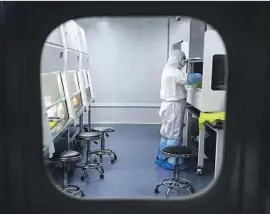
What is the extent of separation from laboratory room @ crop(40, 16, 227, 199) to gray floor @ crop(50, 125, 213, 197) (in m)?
0.01

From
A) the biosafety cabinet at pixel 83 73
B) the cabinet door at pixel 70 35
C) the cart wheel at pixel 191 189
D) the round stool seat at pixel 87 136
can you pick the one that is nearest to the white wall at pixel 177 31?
the biosafety cabinet at pixel 83 73

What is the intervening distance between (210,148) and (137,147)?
121 cm

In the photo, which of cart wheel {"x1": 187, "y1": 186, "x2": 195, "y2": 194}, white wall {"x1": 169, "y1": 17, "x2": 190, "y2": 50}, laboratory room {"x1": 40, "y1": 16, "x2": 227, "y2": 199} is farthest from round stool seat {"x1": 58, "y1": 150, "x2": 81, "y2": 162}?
white wall {"x1": 169, "y1": 17, "x2": 190, "y2": 50}

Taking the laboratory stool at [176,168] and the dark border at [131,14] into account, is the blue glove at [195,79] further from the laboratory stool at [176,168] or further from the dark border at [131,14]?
the dark border at [131,14]

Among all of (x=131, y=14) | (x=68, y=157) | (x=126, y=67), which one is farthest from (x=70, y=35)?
(x=126, y=67)

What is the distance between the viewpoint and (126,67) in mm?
7340

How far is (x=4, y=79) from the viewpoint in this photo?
771mm

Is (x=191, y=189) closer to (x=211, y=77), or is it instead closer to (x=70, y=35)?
(x=211, y=77)

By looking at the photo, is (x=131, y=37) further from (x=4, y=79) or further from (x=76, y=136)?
(x=4, y=79)

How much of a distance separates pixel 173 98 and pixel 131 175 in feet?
3.58

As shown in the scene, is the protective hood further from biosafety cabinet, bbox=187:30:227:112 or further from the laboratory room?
biosafety cabinet, bbox=187:30:227:112

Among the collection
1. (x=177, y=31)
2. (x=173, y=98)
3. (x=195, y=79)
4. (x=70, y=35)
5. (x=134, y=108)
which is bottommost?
(x=134, y=108)

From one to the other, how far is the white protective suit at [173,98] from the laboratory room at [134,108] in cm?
1

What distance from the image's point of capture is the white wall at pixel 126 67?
7246mm
